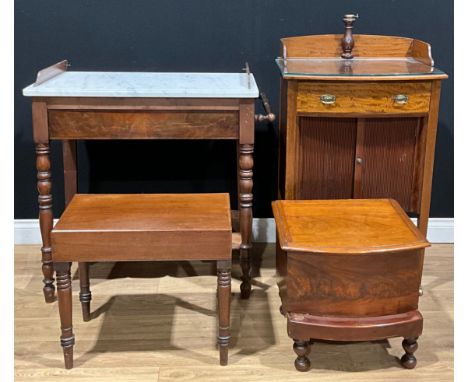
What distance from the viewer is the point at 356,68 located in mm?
2457

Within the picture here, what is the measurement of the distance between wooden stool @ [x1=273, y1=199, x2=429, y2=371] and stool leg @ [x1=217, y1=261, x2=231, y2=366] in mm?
191

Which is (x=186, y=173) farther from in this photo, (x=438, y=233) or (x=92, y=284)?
(x=438, y=233)

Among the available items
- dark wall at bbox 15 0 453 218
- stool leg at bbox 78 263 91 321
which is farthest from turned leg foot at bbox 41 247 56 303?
dark wall at bbox 15 0 453 218

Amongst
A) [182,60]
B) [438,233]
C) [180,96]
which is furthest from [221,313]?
[438,233]

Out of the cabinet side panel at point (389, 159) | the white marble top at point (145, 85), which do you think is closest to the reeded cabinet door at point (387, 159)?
the cabinet side panel at point (389, 159)

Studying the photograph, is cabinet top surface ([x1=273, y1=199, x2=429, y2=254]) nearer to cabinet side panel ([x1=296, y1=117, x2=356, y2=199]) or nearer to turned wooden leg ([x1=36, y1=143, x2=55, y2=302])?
cabinet side panel ([x1=296, y1=117, x2=356, y2=199])

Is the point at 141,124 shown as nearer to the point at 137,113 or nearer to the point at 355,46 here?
the point at 137,113

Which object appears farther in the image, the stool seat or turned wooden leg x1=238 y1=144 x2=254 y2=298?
turned wooden leg x1=238 y1=144 x2=254 y2=298

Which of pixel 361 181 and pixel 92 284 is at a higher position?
pixel 361 181

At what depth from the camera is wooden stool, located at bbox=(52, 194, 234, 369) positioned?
6.47ft

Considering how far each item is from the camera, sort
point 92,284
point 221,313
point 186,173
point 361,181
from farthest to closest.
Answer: point 186,173 → point 92,284 → point 361,181 → point 221,313

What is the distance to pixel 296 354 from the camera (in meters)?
2.20

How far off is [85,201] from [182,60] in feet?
2.97

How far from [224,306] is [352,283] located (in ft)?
1.35
